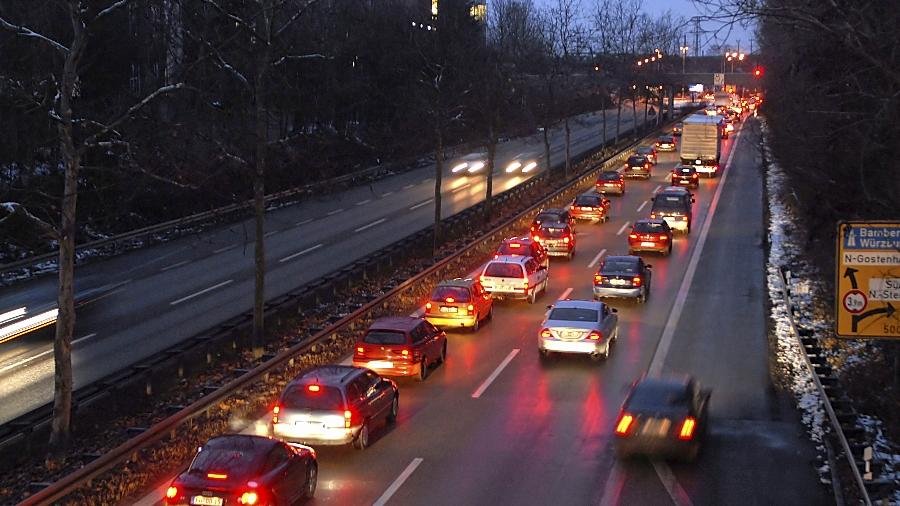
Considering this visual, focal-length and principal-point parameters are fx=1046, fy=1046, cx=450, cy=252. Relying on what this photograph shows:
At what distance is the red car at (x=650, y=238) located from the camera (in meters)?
39.7

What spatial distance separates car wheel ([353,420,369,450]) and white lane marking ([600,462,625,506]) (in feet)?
13.7

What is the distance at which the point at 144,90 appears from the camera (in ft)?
73.8

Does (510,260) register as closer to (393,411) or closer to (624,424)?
(393,411)

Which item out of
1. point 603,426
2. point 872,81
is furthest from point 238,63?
point 872,81

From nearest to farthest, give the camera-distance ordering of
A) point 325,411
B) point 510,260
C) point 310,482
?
point 310,482, point 325,411, point 510,260

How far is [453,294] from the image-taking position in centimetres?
2759

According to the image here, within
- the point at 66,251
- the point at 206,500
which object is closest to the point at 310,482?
the point at 206,500

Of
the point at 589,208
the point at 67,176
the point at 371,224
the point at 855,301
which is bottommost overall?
the point at 371,224

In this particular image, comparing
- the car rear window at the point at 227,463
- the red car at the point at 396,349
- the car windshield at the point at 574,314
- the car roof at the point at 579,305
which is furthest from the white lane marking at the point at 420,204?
the car rear window at the point at 227,463

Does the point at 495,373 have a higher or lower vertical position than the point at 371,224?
lower

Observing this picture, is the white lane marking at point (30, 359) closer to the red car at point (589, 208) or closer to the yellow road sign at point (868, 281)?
the yellow road sign at point (868, 281)

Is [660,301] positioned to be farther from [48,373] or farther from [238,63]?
[48,373]

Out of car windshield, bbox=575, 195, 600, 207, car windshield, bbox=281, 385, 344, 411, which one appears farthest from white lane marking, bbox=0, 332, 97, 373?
car windshield, bbox=575, 195, 600, 207

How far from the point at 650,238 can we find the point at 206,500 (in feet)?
94.3
